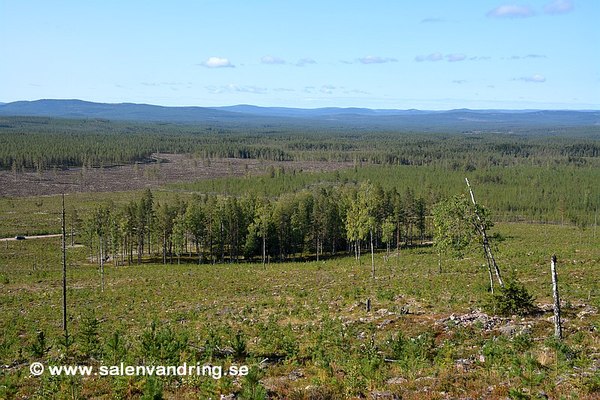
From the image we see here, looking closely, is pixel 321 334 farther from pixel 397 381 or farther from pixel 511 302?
pixel 511 302

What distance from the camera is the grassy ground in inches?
502

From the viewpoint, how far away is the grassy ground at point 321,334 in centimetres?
1276

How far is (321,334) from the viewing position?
19094mm

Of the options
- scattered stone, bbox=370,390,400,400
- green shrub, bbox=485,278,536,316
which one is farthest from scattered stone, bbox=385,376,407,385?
green shrub, bbox=485,278,536,316

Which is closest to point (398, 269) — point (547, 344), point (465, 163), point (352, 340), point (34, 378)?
point (352, 340)

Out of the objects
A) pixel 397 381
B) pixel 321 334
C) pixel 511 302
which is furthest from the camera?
pixel 511 302

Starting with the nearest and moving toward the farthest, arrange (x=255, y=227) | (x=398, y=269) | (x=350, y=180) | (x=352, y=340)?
(x=352, y=340)
(x=398, y=269)
(x=255, y=227)
(x=350, y=180)

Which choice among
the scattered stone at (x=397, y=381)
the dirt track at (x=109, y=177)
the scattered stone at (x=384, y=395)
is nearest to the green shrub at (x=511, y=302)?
the scattered stone at (x=397, y=381)

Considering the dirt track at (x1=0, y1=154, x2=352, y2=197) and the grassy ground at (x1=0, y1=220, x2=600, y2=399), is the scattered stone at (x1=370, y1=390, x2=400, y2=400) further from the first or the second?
the dirt track at (x1=0, y1=154, x2=352, y2=197)

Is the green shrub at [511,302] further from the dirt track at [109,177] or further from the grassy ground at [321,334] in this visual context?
the dirt track at [109,177]

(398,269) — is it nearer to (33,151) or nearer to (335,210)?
(335,210)

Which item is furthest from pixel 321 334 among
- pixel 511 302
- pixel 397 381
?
pixel 511 302

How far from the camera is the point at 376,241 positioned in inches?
2847

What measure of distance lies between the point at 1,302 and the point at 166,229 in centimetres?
2948
